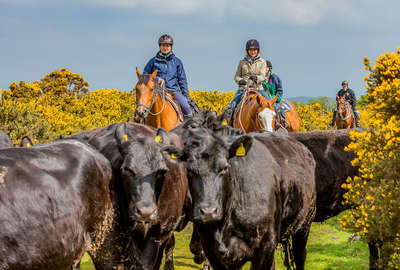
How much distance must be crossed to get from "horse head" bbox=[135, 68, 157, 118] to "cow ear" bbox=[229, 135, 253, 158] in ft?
17.6

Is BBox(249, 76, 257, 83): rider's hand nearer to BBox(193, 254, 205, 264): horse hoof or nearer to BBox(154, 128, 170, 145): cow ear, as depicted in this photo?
BBox(193, 254, 205, 264): horse hoof

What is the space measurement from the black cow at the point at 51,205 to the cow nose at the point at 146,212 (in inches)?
15.2

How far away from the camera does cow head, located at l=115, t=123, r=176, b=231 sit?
15.1ft

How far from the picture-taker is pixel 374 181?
4723 millimetres

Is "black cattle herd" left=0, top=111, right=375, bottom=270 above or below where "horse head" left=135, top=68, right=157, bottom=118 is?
below

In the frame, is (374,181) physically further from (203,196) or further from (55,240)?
(55,240)

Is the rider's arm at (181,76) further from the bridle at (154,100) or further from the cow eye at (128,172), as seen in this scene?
the cow eye at (128,172)

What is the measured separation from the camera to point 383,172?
15.2 ft

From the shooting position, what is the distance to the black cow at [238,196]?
437 centimetres

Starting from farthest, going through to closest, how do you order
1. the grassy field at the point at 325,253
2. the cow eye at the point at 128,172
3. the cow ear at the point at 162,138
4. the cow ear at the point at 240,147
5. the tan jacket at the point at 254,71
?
the tan jacket at the point at 254,71 → the grassy field at the point at 325,253 → the cow ear at the point at 162,138 → the cow eye at the point at 128,172 → the cow ear at the point at 240,147

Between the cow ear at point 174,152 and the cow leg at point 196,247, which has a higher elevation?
the cow ear at point 174,152

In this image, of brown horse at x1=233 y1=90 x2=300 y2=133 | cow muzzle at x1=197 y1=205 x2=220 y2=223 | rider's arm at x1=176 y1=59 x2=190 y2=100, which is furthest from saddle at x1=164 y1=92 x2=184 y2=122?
cow muzzle at x1=197 y1=205 x2=220 y2=223

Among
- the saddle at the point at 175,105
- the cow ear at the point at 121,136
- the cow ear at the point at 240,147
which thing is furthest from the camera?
the saddle at the point at 175,105

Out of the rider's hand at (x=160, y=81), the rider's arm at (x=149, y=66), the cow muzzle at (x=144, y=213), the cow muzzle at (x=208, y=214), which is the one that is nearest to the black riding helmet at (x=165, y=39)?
the rider's arm at (x=149, y=66)
